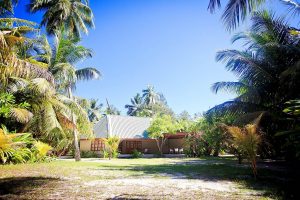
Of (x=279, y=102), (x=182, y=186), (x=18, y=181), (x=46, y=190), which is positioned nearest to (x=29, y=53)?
(x=18, y=181)

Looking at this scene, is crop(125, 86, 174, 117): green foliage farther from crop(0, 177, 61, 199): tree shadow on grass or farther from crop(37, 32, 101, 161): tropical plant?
crop(0, 177, 61, 199): tree shadow on grass

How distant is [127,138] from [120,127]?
1.90 metres

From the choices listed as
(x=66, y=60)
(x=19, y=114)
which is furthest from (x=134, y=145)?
(x=19, y=114)

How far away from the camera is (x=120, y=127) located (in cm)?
3484

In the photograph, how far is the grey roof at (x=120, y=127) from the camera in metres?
33.1

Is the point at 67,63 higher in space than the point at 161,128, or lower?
higher

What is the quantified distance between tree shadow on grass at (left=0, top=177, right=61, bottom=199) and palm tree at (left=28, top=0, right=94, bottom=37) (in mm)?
14484

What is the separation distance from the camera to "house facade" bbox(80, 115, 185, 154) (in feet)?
109

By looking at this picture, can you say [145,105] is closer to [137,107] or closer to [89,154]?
[137,107]

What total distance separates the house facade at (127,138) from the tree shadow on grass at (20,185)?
21.9m

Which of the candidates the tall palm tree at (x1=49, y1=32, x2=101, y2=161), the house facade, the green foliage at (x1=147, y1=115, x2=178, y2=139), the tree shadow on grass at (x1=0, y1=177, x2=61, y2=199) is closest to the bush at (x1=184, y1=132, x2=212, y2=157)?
the green foliage at (x1=147, y1=115, x2=178, y2=139)

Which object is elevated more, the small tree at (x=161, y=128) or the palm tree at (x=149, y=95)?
the palm tree at (x=149, y=95)

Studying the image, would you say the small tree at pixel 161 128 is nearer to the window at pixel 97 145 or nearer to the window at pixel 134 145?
the window at pixel 134 145

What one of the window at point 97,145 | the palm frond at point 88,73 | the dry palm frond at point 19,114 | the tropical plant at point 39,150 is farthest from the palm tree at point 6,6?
the window at point 97,145
